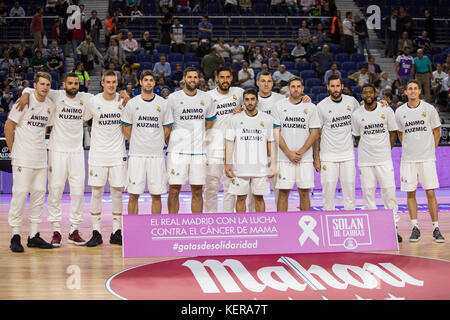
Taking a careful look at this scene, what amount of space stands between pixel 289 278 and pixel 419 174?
329 cm

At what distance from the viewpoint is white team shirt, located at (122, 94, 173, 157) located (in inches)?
328

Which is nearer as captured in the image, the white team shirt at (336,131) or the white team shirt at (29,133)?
the white team shirt at (29,133)

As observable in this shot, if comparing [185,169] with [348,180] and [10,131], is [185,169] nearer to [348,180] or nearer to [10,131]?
[348,180]

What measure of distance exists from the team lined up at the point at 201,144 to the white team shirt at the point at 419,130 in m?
0.01

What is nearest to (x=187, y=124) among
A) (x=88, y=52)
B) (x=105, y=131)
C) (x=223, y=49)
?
(x=105, y=131)

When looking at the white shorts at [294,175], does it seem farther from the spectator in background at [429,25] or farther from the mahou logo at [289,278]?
the spectator in background at [429,25]

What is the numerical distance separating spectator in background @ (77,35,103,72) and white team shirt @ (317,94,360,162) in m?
11.2

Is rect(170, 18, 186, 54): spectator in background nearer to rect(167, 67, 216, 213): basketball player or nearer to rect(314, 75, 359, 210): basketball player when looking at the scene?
rect(167, 67, 216, 213): basketball player

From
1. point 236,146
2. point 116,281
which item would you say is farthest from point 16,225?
point 236,146

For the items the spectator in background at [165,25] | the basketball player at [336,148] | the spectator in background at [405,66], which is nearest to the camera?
the basketball player at [336,148]

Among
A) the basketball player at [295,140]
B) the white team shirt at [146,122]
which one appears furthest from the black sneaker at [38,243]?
the basketball player at [295,140]

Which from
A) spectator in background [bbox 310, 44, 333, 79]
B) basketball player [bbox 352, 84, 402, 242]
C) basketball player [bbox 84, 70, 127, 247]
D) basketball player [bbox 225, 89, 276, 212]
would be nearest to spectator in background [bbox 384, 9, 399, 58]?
spectator in background [bbox 310, 44, 333, 79]

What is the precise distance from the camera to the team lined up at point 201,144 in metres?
8.30

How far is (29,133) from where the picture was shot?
8.26 meters
